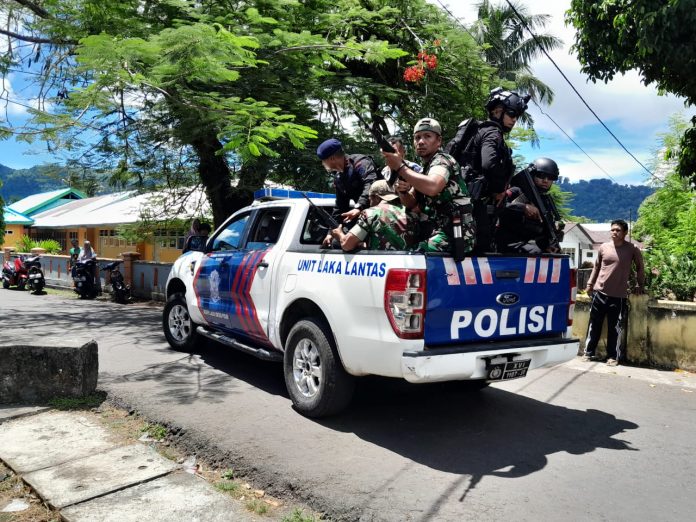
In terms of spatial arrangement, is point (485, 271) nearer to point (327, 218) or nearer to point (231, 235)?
point (327, 218)

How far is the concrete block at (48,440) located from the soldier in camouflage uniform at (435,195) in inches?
112

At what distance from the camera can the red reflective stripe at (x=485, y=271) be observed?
411 cm

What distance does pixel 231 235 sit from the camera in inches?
247

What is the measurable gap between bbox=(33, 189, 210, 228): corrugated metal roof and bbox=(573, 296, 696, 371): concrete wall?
10.3m

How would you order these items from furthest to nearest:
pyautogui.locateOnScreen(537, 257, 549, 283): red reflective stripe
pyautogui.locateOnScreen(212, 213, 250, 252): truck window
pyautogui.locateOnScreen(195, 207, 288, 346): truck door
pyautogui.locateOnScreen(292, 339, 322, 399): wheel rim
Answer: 1. pyautogui.locateOnScreen(212, 213, 250, 252): truck window
2. pyautogui.locateOnScreen(195, 207, 288, 346): truck door
3. pyautogui.locateOnScreen(292, 339, 322, 399): wheel rim
4. pyautogui.locateOnScreen(537, 257, 549, 283): red reflective stripe

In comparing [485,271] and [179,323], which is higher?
[485,271]

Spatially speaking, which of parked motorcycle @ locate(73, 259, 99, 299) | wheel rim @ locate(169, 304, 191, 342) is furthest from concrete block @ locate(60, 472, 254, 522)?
parked motorcycle @ locate(73, 259, 99, 299)

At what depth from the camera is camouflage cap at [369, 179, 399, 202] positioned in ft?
15.5

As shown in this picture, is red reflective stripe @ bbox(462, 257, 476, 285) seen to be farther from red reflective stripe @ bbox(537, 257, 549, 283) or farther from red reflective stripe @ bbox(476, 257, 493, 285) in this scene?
red reflective stripe @ bbox(537, 257, 549, 283)

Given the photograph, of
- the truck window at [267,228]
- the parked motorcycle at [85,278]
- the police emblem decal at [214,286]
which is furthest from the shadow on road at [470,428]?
the parked motorcycle at [85,278]

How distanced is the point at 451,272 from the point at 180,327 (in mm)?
4406

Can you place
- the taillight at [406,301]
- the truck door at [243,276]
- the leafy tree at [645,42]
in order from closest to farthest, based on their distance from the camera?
1. the taillight at [406,301]
2. the truck door at [243,276]
3. the leafy tree at [645,42]

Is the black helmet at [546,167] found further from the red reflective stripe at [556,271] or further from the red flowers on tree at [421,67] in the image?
the red flowers on tree at [421,67]

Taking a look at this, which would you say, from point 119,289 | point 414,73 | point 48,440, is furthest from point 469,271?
point 119,289
